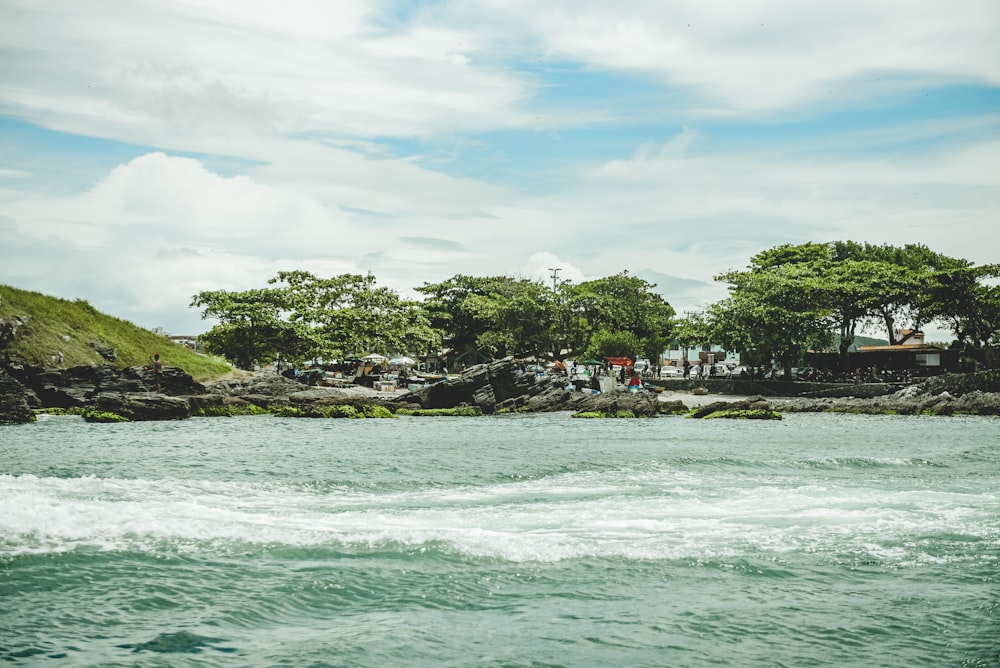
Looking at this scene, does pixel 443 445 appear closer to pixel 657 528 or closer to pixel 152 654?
pixel 657 528

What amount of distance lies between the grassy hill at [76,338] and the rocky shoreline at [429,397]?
122 inches

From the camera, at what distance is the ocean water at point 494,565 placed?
789cm

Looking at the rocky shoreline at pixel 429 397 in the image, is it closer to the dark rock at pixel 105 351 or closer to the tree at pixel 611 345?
the dark rock at pixel 105 351

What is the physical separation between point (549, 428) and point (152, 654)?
28.7 meters

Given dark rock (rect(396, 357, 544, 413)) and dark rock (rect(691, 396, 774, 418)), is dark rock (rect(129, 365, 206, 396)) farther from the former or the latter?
dark rock (rect(691, 396, 774, 418))

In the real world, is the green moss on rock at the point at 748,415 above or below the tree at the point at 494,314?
below

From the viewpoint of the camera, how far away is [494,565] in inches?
419

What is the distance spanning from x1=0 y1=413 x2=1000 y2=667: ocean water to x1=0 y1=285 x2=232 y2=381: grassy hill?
2541 centimetres

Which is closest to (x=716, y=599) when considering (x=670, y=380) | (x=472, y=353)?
(x=670, y=380)

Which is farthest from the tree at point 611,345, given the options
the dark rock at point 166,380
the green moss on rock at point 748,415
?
the dark rock at point 166,380

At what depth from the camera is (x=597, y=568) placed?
417 inches

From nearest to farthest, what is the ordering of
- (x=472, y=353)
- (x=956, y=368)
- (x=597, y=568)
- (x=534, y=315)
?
(x=597, y=568)
(x=956, y=368)
(x=534, y=315)
(x=472, y=353)

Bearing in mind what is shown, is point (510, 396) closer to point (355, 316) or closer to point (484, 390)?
point (484, 390)

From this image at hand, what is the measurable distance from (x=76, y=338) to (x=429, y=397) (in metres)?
19.8
